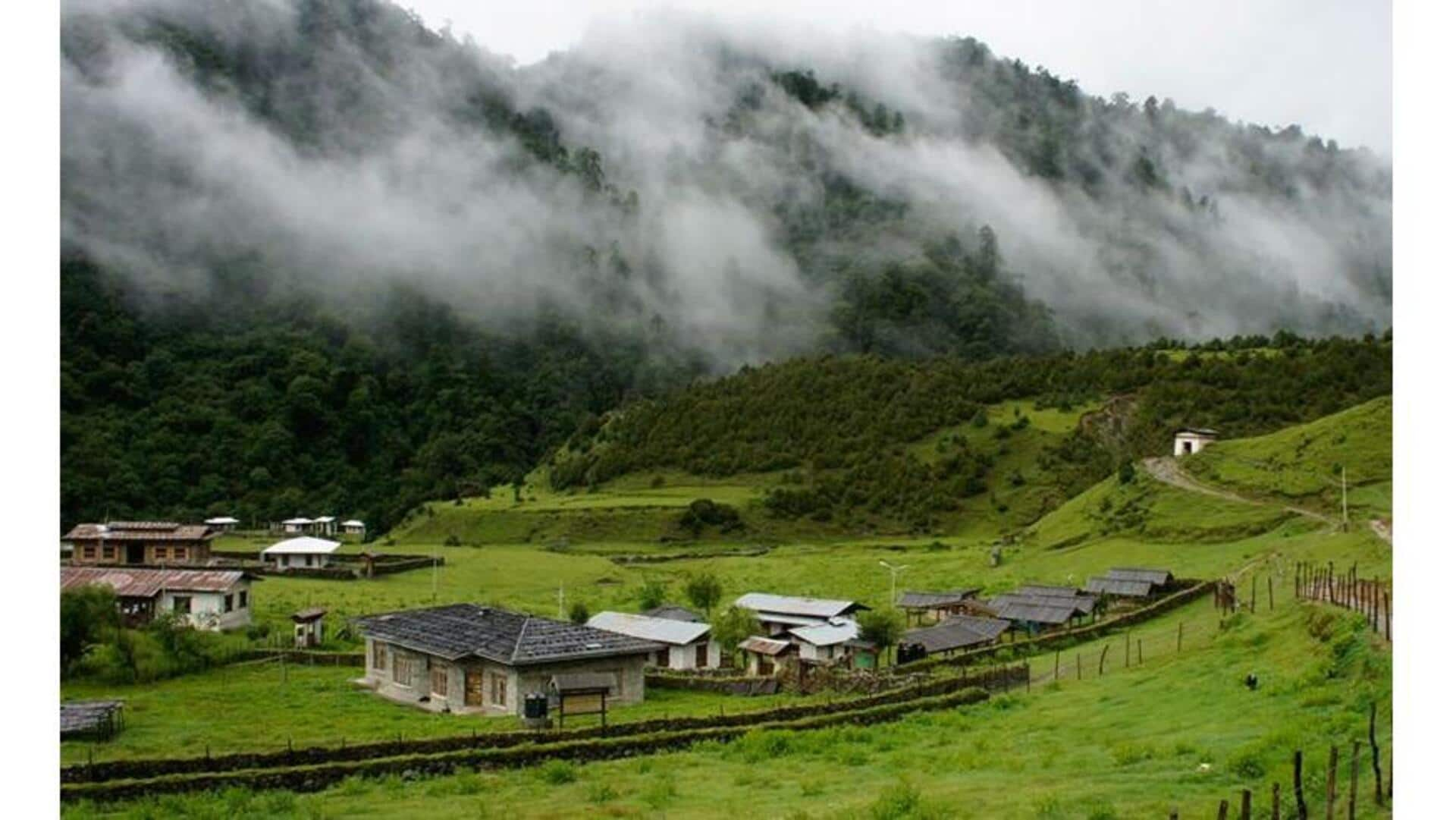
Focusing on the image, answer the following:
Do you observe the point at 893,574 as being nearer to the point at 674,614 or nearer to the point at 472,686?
the point at 674,614

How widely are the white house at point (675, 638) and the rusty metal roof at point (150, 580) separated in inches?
498

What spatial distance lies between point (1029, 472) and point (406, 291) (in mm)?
101600

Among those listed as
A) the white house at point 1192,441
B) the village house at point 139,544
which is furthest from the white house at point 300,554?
the white house at point 1192,441

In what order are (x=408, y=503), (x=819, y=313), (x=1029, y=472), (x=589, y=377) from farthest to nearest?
(x=819, y=313), (x=589, y=377), (x=408, y=503), (x=1029, y=472)

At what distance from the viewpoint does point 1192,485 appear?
60.9m

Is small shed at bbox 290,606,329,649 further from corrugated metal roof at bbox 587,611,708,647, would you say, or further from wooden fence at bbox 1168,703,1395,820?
wooden fence at bbox 1168,703,1395,820

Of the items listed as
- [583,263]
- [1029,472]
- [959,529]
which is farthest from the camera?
[583,263]

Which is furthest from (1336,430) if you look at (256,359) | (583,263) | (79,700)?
(583,263)

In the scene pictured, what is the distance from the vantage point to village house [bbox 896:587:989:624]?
4381 centimetres

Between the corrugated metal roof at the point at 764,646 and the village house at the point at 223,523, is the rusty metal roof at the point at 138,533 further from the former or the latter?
the corrugated metal roof at the point at 764,646

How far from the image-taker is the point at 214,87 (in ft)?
591

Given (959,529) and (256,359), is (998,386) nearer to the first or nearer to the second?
(959,529)

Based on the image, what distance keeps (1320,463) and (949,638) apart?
92.5ft

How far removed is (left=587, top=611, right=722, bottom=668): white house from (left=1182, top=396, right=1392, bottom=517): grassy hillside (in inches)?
1041
